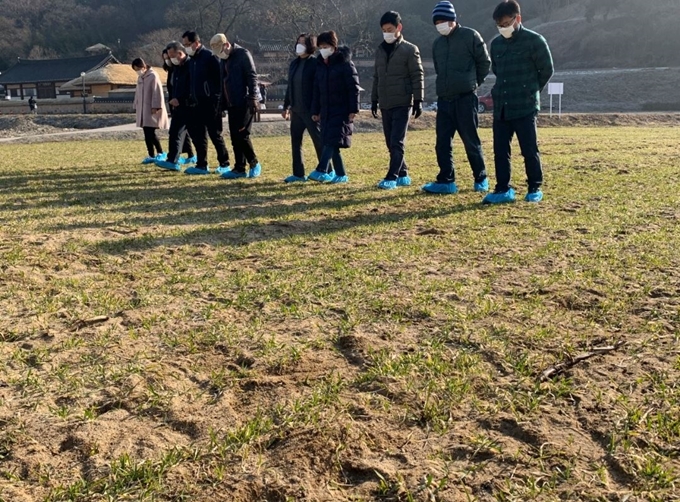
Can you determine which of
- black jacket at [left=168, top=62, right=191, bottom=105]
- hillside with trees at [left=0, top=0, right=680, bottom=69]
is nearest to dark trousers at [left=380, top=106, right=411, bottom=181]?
black jacket at [left=168, top=62, right=191, bottom=105]

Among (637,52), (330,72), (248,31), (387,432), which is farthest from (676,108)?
(248,31)

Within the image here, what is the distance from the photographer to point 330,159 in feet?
25.3

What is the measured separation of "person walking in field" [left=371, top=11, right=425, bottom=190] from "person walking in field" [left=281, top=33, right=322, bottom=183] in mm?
918

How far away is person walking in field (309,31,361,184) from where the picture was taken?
7.29 meters

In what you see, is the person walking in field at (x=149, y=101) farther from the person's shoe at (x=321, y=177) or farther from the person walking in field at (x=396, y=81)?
the person walking in field at (x=396, y=81)

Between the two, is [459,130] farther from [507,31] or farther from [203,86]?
[203,86]

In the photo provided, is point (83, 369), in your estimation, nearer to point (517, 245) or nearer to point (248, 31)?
point (517, 245)

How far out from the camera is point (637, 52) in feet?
198

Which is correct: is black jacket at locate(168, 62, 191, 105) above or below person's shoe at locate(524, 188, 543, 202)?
above

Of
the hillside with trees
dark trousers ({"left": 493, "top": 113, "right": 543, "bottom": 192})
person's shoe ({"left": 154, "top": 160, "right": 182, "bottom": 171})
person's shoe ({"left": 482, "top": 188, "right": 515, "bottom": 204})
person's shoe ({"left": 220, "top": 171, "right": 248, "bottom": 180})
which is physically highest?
the hillside with trees

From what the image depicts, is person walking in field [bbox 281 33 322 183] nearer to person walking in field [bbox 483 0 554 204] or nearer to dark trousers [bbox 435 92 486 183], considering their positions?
dark trousers [bbox 435 92 486 183]

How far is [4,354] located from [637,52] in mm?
67864

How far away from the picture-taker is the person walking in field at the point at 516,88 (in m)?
5.87

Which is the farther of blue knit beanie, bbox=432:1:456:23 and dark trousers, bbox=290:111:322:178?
dark trousers, bbox=290:111:322:178
